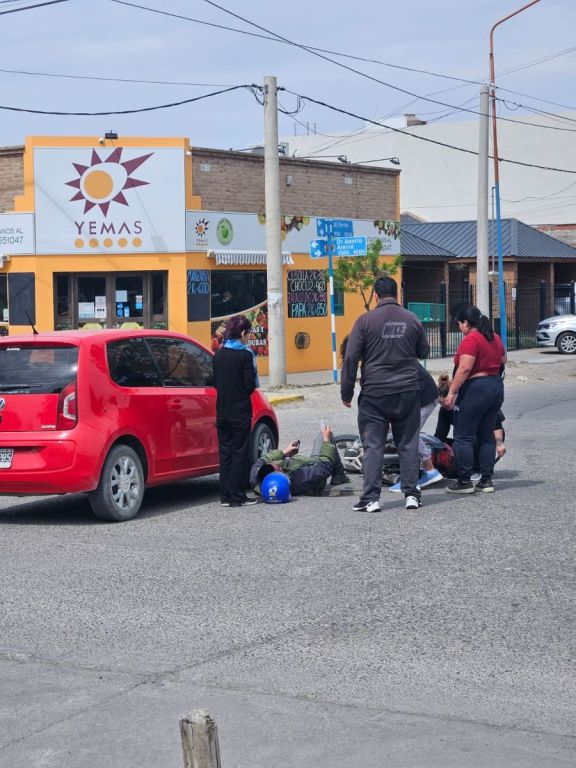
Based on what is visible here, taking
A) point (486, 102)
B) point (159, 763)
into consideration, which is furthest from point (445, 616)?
point (486, 102)

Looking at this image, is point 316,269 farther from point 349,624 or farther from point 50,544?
point 349,624

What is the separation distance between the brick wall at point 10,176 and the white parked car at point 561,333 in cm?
1789

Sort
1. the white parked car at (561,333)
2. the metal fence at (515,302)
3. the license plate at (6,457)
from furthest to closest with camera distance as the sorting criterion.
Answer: the metal fence at (515,302) → the white parked car at (561,333) → the license plate at (6,457)

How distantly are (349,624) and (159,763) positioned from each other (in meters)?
2.09

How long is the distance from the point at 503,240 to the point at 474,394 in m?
36.4

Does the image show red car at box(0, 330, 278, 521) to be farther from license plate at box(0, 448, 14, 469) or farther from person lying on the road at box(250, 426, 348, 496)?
person lying on the road at box(250, 426, 348, 496)

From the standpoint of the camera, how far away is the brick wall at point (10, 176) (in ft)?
87.6

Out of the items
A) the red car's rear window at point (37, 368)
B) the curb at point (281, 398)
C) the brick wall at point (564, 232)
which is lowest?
the curb at point (281, 398)

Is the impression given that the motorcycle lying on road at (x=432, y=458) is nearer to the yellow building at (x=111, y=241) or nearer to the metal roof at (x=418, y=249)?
the yellow building at (x=111, y=241)

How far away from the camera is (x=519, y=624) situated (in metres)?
6.39

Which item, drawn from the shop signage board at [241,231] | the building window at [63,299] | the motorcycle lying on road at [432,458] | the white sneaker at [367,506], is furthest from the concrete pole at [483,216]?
the white sneaker at [367,506]

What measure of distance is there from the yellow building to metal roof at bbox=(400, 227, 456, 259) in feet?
43.5

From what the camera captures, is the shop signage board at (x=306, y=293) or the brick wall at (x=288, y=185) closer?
the brick wall at (x=288, y=185)

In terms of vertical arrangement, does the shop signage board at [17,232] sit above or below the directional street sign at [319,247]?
above
